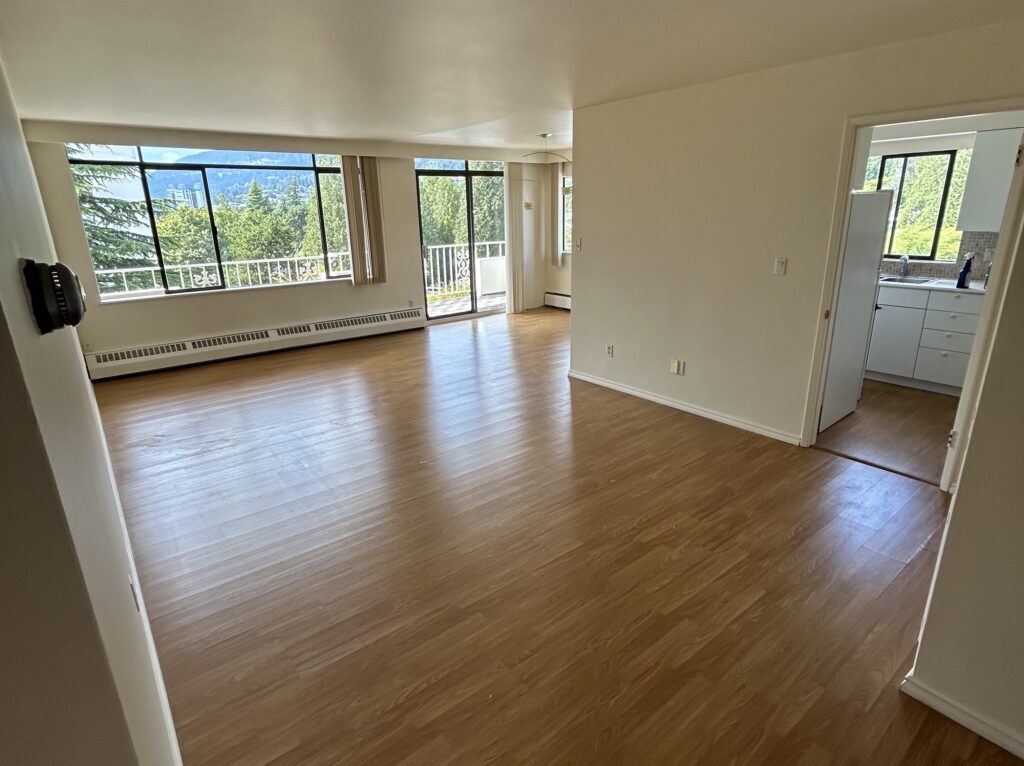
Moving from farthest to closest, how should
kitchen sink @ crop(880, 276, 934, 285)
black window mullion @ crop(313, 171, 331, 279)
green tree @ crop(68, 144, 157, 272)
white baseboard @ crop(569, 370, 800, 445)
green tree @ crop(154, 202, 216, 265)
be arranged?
black window mullion @ crop(313, 171, 331, 279) < green tree @ crop(154, 202, 216, 265) < green tree @ crop(68, 144, 157, 272) < kitchen sink @ crop(880, 276, 934, 285) < white baseboard @ crop(569, 370, 800, 445)

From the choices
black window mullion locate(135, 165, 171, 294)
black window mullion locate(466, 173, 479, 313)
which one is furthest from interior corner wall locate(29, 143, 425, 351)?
black window mullion locate(466, 173, 479, 313)

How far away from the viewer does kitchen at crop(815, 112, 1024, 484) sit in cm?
380

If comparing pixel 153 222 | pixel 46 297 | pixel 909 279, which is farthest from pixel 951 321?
pixel 153 222

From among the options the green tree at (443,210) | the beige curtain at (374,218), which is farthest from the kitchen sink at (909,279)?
the beige curtain at (374,218)

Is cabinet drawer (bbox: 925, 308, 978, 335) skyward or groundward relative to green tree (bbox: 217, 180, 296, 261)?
groundward

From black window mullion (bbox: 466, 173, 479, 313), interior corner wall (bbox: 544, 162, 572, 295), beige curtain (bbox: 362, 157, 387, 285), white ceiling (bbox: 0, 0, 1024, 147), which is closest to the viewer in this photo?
white ceiling (bbox: 0, 0, 1024, 147)

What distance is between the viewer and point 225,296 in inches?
247

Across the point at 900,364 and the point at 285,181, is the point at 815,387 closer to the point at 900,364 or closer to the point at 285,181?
the point at 900,364

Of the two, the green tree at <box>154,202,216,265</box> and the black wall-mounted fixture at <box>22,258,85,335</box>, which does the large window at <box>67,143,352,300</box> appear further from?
the black wall-mounted fixture at <box>22,258,85,335</box>

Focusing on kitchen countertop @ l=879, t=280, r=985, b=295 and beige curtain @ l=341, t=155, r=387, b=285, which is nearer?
kitchen countertop @ l=879, t=280, r=985, b=295

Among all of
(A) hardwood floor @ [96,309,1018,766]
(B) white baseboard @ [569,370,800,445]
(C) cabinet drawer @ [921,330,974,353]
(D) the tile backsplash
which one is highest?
(D) the tile backsplash

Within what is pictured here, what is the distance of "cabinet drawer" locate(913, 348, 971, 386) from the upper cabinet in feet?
3.38

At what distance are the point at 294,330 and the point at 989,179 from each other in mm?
7032

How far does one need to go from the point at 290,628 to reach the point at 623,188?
394 cm
